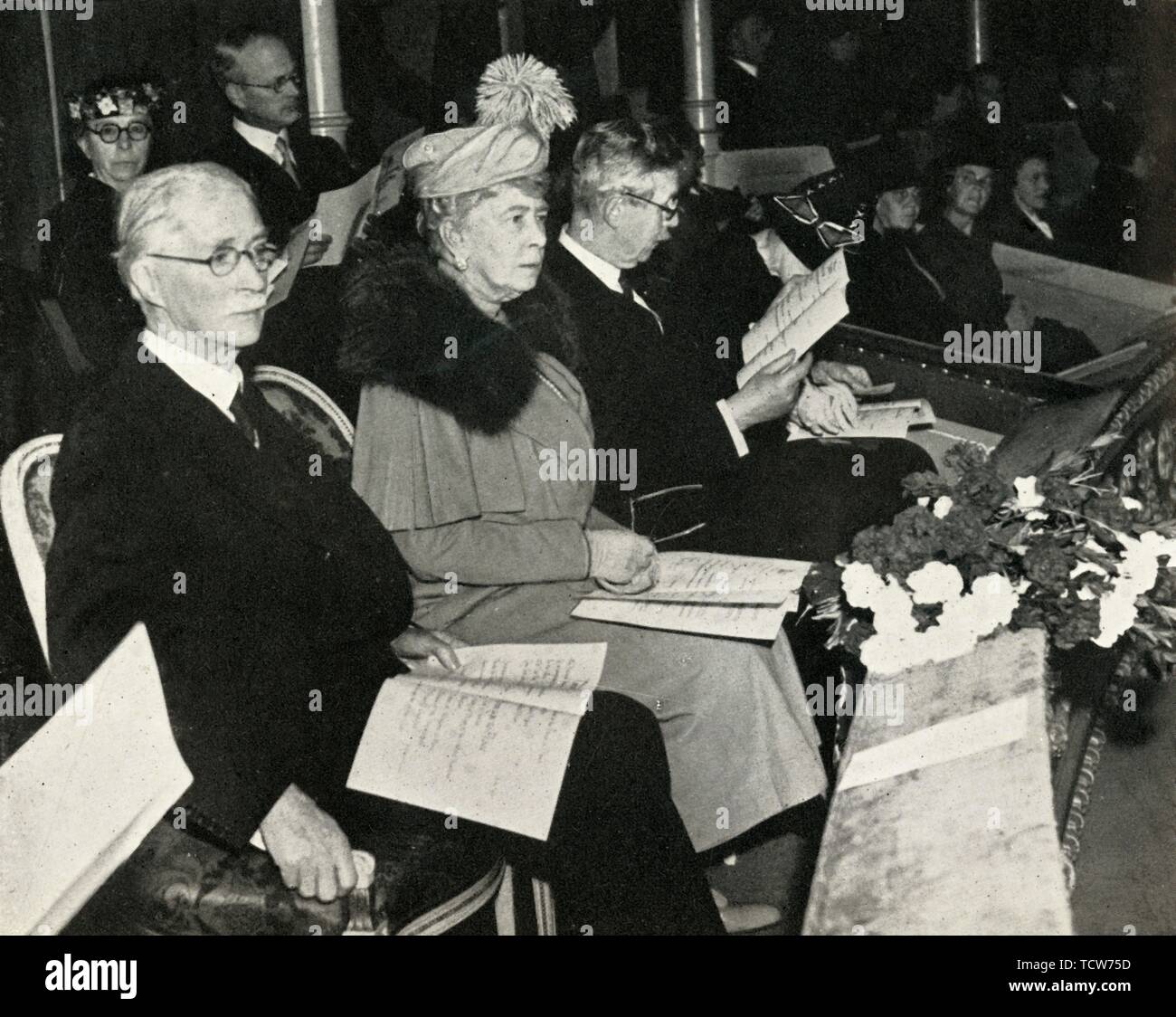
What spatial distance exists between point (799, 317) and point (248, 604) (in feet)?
5.15

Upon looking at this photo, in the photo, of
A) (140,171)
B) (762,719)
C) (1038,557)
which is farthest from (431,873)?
(140,171)

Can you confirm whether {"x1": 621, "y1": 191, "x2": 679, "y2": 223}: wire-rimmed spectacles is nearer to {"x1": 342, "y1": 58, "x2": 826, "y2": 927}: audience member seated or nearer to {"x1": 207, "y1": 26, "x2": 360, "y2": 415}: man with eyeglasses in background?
{"x1": 342, "y1": 58, "x2": 826, "y2": 927}: audience member seated

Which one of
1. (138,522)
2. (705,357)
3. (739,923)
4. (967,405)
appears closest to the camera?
(138,522)

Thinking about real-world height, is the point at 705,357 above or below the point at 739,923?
above

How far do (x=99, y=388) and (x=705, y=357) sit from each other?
5.35 feet

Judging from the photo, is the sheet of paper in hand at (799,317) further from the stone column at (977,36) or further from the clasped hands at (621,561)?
the stone column at (977,36)

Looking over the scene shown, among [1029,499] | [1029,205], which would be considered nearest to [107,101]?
[1029,499]

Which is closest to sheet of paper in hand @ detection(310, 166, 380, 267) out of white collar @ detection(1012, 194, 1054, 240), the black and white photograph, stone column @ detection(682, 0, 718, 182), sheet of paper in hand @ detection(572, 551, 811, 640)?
the black and white photograph

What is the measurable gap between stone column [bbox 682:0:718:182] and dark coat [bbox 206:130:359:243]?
4.19 ft

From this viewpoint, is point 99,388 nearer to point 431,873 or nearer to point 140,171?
point 140,171

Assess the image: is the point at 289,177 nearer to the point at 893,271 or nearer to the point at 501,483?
the point at 501,483

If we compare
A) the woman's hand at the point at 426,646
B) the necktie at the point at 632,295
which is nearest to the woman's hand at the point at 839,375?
the necktie at the point at 632,295

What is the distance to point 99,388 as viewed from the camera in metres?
2.54

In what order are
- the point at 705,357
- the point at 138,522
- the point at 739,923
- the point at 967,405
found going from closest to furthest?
1. the point at 138,522
2. the point at 739,923
3. the point at 705,357
4. the point at 967,405
